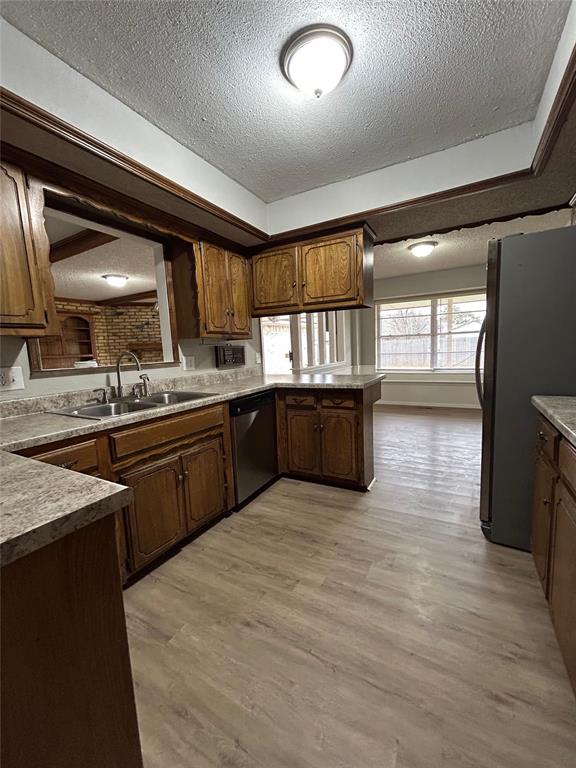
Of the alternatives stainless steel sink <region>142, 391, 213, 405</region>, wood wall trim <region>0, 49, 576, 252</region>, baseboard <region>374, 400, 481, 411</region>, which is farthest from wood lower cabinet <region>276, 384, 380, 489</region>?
baseboard <region>374, 400, 481, 411</region>

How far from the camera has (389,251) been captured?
442cm

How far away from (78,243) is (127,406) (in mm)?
1067

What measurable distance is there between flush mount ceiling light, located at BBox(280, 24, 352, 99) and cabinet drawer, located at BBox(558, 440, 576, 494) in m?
1.89

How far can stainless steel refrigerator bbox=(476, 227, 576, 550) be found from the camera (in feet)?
5.38

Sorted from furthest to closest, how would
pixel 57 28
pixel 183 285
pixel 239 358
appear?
1. pixel 239 358
2. pixel 183 285
3. pixel 57 28

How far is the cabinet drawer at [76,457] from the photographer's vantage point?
4.39 ft

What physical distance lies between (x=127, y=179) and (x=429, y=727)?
278cm

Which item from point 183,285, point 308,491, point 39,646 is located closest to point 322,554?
point 308,491

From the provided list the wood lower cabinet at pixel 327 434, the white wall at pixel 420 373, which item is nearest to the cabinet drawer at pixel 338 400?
the wood lower cabinet at pixel 327 434

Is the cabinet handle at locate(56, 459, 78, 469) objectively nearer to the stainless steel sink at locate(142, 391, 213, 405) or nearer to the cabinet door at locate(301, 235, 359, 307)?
the stainless steel sink at locate(142, 391, 213, 405)

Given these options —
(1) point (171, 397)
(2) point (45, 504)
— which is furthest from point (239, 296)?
(2) point (45, 504)

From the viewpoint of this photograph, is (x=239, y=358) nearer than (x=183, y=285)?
No

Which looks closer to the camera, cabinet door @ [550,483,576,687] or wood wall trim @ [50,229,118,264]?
cabinet door @ [550,483,576,687]

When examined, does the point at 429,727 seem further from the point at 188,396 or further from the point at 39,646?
the point at 188,396
